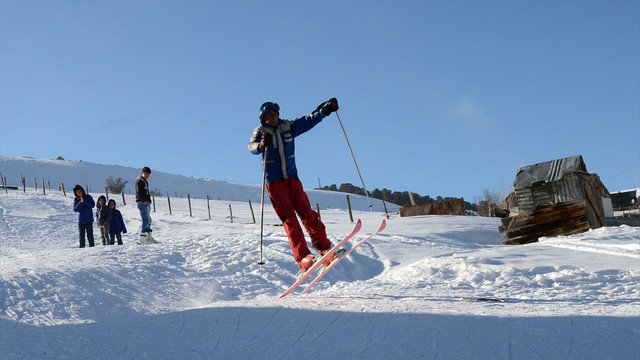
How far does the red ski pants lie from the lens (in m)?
6.35

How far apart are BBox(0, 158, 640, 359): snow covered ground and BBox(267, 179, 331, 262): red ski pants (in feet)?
2.09

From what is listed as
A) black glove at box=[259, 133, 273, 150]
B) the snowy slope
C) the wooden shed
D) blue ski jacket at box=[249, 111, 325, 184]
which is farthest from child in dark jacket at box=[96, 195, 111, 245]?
the snowy slope

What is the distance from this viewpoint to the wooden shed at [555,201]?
637 inches

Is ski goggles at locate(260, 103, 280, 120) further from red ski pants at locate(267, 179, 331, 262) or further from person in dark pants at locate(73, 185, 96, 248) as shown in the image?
person in dark pants at locate(73, 185, 96, 248)

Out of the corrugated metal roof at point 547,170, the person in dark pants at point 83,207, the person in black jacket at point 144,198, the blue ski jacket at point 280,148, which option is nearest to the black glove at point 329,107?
the blue ski jacket at point 280,148

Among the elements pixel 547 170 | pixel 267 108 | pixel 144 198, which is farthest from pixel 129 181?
pixel 267 108

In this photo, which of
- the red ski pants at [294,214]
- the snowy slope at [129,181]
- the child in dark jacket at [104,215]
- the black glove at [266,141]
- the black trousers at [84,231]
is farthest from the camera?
the snowy slope at [129,181]

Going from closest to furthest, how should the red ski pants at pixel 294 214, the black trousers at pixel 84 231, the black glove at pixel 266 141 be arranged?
the black glove at pixel 266 141 → the red ski pants at pixel 294 214 → the black trousers at pixel 84 231

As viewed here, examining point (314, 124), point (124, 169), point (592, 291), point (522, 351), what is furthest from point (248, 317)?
point (124, 169)

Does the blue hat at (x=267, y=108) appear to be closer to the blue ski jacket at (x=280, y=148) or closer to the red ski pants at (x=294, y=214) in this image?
the blue ski jacket at (x=280, y=148)

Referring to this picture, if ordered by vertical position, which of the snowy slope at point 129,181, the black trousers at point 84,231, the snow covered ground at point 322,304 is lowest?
the snow covered ground at point 322,304

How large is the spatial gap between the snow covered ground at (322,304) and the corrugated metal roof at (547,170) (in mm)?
11912

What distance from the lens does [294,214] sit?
6371 millimetres

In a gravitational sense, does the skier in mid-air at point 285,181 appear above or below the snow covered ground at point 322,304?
above
